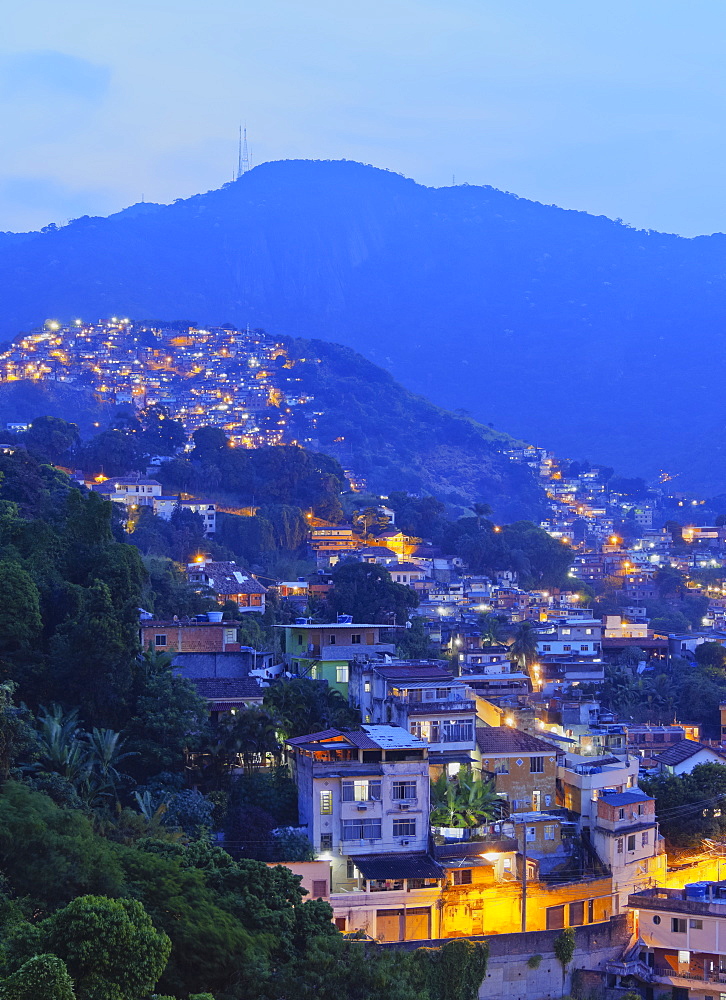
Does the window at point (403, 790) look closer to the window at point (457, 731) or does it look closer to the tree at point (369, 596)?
the window at point (457, 731)

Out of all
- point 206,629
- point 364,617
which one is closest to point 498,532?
point 364,617

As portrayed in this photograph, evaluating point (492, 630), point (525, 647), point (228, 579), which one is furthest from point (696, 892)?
point (228, 579)

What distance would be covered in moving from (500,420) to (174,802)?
156 metres

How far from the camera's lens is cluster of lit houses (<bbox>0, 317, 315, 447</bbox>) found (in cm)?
9862

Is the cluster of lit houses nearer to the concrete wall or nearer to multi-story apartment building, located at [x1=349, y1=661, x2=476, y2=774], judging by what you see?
multi-story apartment building, located at [x1=349, y1=661, x2=476, y2=774]

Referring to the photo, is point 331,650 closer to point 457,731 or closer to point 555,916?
point 457,731

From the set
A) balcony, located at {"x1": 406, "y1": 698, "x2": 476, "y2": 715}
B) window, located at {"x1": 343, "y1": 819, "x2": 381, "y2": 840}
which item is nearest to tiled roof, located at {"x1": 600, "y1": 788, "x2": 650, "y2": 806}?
balcony, located at {"x1": 406, "y1": 698, "x2": 476, "y2": 715}

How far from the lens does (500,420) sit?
176 m

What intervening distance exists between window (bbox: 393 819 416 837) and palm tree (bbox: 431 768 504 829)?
0.90 meters

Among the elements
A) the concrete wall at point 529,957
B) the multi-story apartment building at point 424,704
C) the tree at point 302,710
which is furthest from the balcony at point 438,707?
the concrete wall at point 529,957

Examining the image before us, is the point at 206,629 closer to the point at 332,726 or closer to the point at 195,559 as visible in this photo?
the point at 332,726

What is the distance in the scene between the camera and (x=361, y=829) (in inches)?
896

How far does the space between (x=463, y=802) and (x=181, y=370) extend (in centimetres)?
8570

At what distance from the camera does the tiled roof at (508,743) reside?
83.9 feet
